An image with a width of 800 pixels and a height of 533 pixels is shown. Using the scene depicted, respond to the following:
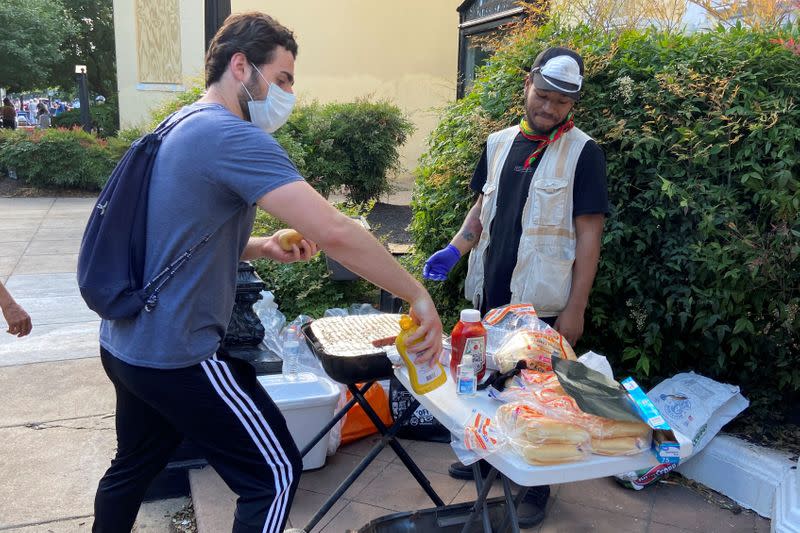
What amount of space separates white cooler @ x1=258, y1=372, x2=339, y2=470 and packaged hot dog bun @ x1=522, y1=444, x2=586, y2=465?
168 cm

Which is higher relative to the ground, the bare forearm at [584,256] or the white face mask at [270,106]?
the white face mask at [270,106]

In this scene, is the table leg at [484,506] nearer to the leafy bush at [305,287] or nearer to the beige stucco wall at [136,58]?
the leafy bush at [305,287]

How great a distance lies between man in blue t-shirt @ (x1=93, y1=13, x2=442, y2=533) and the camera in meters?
1.71

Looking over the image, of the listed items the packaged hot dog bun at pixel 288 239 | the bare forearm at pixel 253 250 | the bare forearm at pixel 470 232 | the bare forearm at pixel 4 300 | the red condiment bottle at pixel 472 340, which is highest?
the packaged hot dog bun at pixel 288 239

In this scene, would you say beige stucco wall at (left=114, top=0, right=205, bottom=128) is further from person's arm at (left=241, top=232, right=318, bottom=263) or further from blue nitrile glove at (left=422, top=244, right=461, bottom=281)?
person's arm at (left=241, top=232, right=318, bottom=263)

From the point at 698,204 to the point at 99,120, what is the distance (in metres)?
23.1

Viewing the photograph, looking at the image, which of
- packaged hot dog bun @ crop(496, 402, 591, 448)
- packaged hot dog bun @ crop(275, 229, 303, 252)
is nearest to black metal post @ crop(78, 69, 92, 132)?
packaged hot dog bun @ crop(275, 229, 303, 252)

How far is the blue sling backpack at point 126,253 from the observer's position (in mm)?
1800

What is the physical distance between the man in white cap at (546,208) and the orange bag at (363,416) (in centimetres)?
94

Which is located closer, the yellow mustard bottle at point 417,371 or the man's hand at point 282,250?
the yellow mustard bottle at point 417,371

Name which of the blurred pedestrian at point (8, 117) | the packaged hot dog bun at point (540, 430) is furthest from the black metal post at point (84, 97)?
the packaged hot dog bun at point (540, 430)

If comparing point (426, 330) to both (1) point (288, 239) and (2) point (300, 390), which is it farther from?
(2) point (300, 390)

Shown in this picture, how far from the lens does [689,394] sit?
325 centimetres

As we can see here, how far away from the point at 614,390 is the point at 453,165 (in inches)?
95.9
